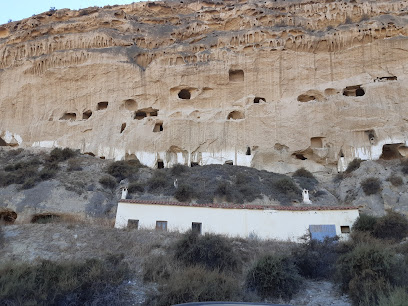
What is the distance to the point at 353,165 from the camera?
21.8 metres

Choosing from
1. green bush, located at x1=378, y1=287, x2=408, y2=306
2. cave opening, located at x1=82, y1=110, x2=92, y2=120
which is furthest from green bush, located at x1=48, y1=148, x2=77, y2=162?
green bush, located at x1=378, y1=287, x2=408, y2=306

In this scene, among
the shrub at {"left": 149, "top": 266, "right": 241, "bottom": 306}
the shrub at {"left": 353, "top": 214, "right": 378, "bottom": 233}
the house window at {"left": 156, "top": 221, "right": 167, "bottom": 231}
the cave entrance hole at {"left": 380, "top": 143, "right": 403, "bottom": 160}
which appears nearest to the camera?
the shrub at {"left": 149, "top": 266, "right": 241, "bottom": 306}

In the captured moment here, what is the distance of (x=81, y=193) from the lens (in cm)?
1825

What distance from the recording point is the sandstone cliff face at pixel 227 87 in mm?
23578

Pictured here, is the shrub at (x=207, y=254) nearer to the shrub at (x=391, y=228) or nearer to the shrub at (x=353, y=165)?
the shrub at (x=391, y=228)

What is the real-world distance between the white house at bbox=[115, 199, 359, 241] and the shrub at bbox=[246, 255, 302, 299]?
4.38 meters

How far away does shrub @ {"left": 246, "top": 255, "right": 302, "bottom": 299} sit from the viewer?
918 cm

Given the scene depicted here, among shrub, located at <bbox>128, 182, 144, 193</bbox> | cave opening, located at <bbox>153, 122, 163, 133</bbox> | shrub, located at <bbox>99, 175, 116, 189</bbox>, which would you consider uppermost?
cave opening, located at <bbox>153, 122, 163, 133</bbox>

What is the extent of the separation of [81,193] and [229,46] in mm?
13985

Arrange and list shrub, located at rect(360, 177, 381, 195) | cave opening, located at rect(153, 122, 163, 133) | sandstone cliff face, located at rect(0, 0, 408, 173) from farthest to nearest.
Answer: cave opening, located at rect(153, 122, 163, 133), sandstone cliff face, located at rect(0, 0, 408, 173), shrub, located at rect(360, 177, 381, 195)

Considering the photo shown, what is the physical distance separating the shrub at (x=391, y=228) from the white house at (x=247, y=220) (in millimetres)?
843

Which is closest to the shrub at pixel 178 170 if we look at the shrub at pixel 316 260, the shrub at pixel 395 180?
the shrub at pixel 395 180

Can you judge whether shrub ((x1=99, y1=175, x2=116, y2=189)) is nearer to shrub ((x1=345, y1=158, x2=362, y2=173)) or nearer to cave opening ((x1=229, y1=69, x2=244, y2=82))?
cave opening ((x1=229, y1=69, x2=244, y2=82))

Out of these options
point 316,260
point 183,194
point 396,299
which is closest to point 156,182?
point 183,194
